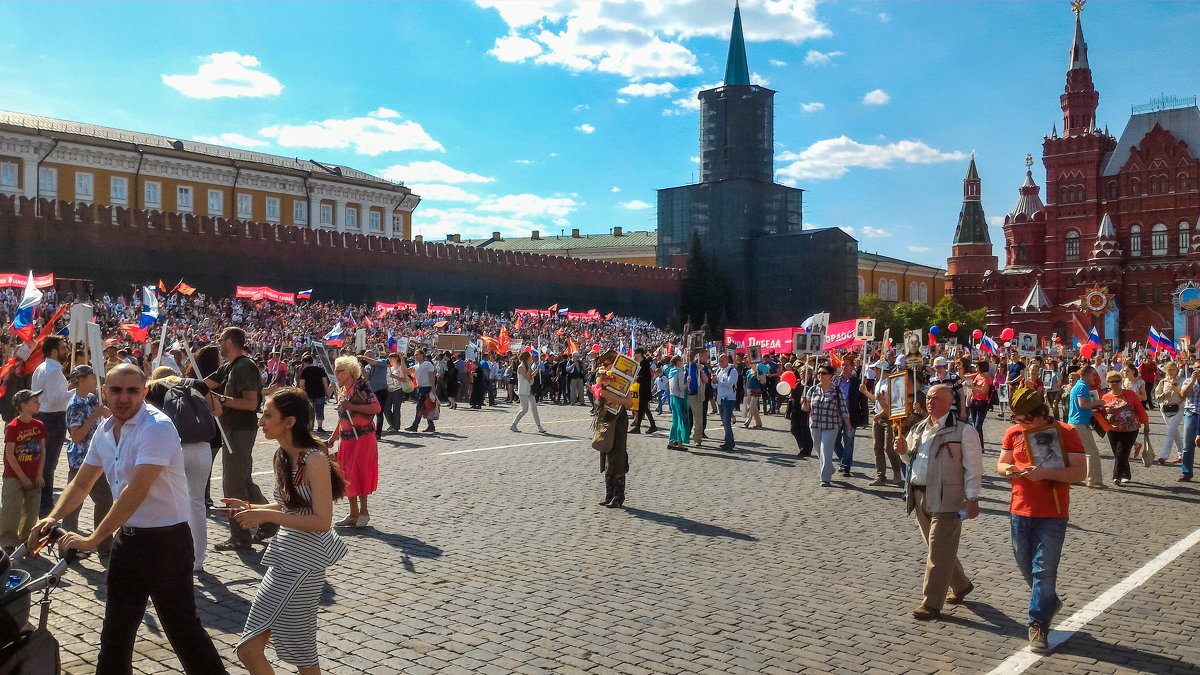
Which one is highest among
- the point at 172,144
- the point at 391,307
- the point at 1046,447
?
the point at 172,144

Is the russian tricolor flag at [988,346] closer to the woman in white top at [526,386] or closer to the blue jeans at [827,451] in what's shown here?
the woman in white top at [526,386]

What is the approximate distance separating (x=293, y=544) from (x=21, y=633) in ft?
3.12

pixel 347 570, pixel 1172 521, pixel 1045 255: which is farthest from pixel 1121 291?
pixel 347 570

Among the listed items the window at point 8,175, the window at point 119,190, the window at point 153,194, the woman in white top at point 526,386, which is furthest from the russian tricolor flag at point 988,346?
the window at point 8,175

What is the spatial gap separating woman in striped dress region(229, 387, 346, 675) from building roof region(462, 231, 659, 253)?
89191 mm

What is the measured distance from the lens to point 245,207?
194 feet

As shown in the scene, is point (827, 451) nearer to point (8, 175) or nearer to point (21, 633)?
point (21, 633)

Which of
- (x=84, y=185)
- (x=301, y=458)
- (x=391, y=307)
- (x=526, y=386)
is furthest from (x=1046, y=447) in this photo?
(x=84, y=185)

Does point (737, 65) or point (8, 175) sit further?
point (737, 65)

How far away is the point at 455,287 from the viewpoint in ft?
173

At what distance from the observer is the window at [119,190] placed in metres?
53.5

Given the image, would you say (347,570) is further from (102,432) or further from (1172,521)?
(1172,521)

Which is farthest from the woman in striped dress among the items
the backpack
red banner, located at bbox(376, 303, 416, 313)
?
red banner, located at bbox(376, 303, 416, 313)

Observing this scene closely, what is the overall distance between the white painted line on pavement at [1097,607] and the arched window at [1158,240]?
65948mm
